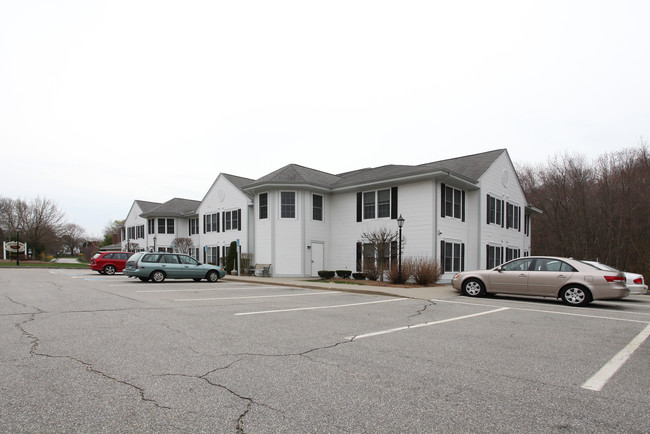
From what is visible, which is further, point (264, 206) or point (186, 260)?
point (264, 206)

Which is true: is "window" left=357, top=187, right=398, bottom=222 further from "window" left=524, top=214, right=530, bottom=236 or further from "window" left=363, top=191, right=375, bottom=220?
"window" left=524, top=214, right=530, bottom=236

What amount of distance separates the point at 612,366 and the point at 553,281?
23.7ft

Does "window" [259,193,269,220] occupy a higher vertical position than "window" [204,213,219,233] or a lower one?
A: higher

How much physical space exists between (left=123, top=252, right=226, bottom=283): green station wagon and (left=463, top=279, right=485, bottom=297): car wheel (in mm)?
12622

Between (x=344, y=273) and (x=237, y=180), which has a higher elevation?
(x=237, y=180)

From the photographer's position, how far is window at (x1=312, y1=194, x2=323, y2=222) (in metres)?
25.1

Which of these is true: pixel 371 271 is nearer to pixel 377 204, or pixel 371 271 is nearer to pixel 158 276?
pixel 377 204

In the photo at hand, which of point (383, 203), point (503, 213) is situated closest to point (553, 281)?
point (383, 203)

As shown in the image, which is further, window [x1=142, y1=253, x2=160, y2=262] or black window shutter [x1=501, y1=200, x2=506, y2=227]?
black window shutter [x1=501, y1=200, x2=506, y2=227]

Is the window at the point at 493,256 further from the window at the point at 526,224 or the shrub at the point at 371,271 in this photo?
the shrub at the point at 371,271

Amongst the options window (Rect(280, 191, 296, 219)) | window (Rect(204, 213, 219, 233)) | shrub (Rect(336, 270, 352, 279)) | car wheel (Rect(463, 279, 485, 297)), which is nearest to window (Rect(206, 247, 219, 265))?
window (Rect(204, 213, 219, 233))

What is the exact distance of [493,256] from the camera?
2481 centimetres

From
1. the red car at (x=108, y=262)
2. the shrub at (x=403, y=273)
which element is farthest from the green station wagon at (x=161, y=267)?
the shrub at (x=403, y=273)

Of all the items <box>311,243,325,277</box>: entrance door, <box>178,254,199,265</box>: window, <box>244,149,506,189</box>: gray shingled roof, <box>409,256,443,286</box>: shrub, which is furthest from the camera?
<box>311,243,325,277</box>: entrance door
